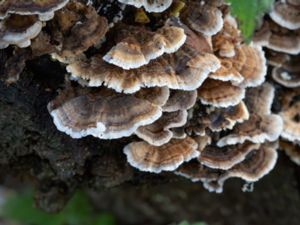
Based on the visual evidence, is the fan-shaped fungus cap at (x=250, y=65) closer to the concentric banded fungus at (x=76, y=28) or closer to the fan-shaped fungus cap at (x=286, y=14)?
the fan-shaped fungus cap at (x=286, y=14)

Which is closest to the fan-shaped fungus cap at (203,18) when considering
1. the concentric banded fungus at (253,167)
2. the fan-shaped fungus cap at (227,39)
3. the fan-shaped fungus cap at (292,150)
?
the fan-shaped fungus cap at (227,39)

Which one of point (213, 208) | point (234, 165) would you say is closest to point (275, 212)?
point (213, 208)

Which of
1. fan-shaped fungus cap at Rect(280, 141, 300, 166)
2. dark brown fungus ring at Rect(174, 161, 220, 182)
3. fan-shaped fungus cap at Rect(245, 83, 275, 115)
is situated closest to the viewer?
dark brown fungus ring at Rect(174, 161, 220, 182)

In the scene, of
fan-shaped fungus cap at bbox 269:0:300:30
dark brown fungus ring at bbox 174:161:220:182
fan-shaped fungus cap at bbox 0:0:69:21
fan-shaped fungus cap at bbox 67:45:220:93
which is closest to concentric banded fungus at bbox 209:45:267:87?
fan-shaped fungus cap at bbox 67:45:220:93

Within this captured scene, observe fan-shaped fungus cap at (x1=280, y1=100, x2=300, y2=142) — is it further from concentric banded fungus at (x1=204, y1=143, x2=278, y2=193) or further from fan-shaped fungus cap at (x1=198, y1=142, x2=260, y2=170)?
fan-shaped fungus cap at (x1=198, y1=142, x2=260, y2=170)

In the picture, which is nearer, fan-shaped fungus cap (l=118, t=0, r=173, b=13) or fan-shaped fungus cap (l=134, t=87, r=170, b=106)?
fan-shaped fungus cap (l=118, t=0, r=173, b=13)

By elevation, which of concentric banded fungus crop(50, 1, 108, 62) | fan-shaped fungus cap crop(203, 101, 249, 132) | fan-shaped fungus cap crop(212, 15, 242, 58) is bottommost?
fan-shaped fungus cap crop(203, 101, 249, 132)
